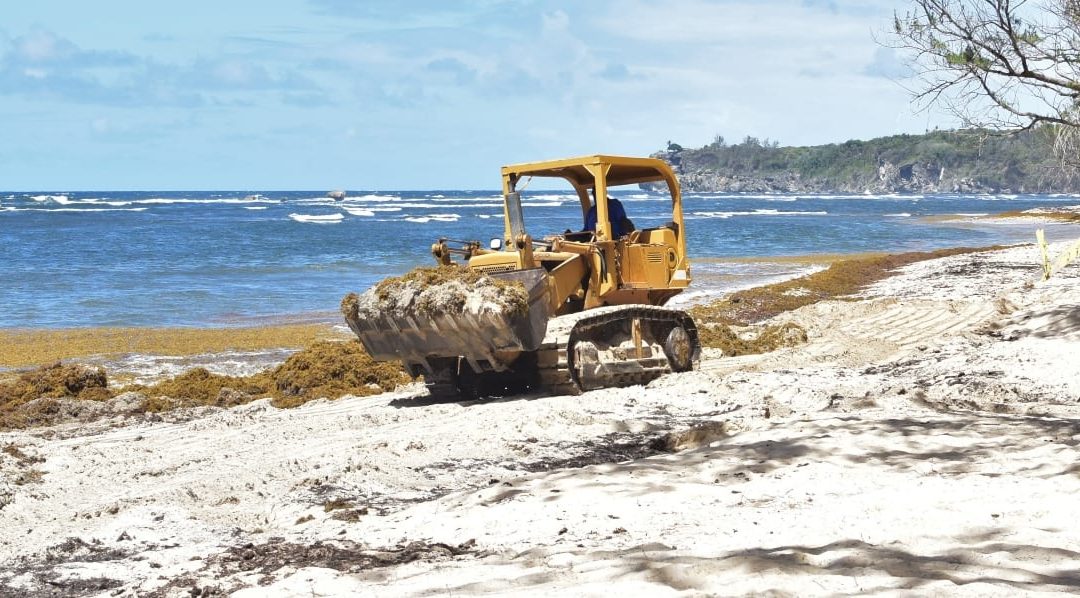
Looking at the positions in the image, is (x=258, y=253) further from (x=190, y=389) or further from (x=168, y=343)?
(x=190, y=389)

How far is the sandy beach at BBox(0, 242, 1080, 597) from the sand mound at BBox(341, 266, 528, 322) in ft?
3.08

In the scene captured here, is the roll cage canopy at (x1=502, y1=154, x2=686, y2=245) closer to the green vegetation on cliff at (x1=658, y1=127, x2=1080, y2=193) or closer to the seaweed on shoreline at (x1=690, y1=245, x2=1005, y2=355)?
the seaweed on shoreline at (x1=690, y1=245, x2=1005, y2=355)

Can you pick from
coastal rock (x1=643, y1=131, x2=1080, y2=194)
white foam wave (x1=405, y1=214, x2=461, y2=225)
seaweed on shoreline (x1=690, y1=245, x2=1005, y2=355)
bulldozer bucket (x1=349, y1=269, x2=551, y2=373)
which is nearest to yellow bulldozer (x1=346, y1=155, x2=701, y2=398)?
bulldozer bucket (x1=349, y1=269, x2=551, y2=373)

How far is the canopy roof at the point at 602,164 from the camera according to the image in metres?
10.8

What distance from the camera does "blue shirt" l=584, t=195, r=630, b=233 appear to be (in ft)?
36.7

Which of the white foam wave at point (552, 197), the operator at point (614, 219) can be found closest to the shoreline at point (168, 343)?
the operator at point (614, 219)

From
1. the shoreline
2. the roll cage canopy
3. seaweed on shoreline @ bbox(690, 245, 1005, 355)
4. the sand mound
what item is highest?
the roll cage canopy

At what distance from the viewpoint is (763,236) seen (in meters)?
50.4

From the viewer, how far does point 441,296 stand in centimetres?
955

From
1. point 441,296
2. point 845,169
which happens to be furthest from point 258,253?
point 845,169

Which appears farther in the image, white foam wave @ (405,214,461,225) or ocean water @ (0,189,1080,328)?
white foam wave @ (405,214,461,225)

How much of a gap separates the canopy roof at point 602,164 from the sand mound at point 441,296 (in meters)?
1.56

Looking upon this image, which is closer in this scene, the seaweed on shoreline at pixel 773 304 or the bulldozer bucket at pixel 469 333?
the bulldozer bucket at pixel 469 333

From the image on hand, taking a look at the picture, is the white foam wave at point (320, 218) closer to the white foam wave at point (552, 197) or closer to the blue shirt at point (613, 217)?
the white foam wave at point (552, 197)
